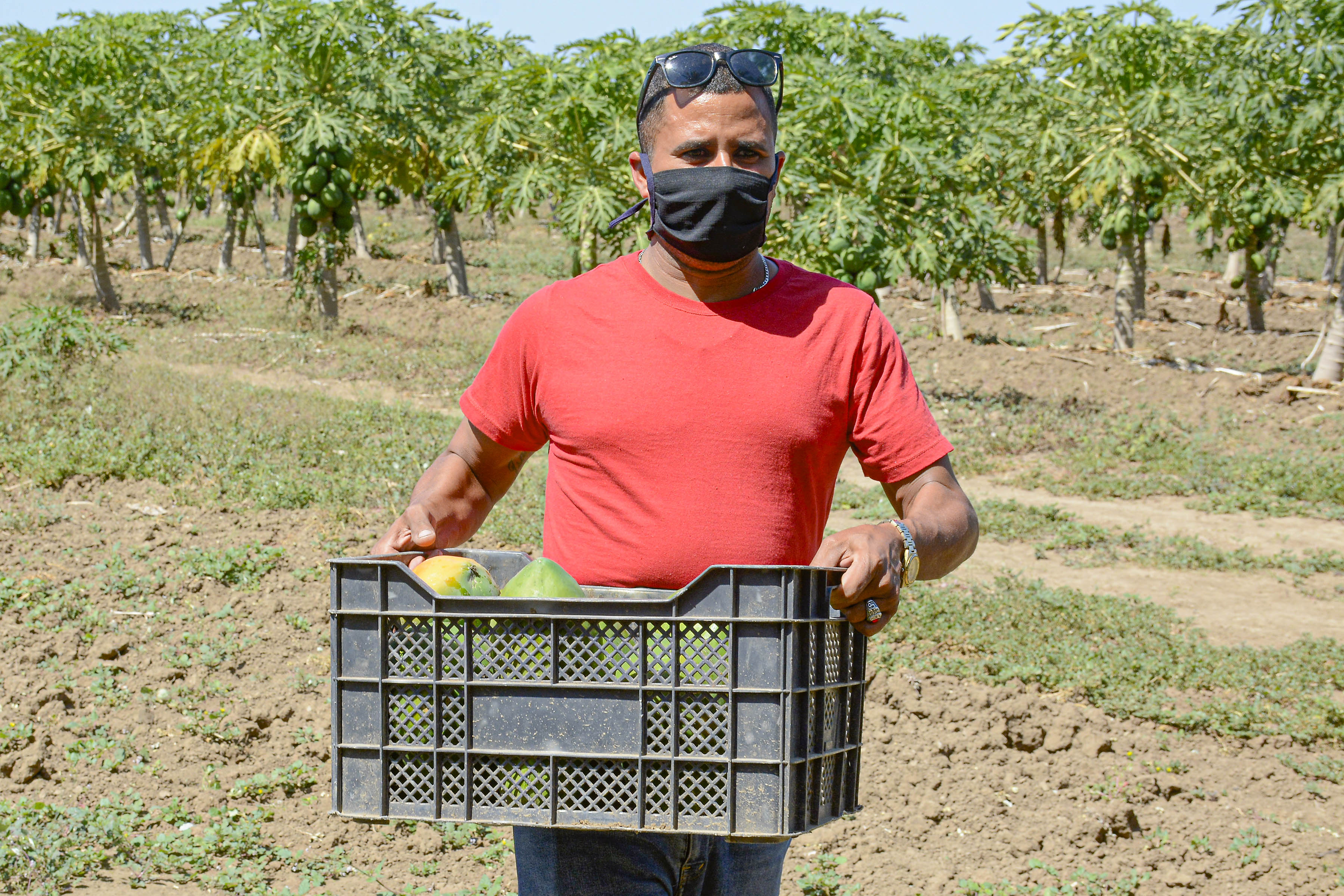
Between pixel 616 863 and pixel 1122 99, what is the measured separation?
1360 centimetres

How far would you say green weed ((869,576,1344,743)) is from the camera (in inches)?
205

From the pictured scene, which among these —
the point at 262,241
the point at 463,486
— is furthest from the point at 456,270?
the point at 463,486

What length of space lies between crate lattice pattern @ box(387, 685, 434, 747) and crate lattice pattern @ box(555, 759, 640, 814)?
A: 196 millimetres

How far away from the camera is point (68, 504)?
7.11 meters

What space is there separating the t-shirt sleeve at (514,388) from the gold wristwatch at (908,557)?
0.72m

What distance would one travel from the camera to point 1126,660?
5.70 m

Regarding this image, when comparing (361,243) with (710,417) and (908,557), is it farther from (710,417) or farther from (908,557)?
(908,557)

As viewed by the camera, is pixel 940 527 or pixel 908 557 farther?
pixel 940 527

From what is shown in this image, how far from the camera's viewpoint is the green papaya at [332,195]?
13.4 meters

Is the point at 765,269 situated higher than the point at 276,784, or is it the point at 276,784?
the point at 765,269

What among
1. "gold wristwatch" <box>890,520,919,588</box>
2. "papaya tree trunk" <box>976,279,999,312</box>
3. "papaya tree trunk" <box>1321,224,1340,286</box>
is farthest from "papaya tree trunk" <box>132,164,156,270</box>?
"papaya tree trunk" <box>1321,224,1340,286</box>

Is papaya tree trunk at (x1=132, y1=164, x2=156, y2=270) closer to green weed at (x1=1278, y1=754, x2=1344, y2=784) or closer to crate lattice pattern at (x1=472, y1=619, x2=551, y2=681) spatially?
green weed at (x1=1278, y1=754, x2=1344, y2=784)

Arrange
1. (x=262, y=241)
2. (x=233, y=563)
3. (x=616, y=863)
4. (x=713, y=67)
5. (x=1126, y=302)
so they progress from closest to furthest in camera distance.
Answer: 1. (x=616, y=863)
2. (x=713, y=67)
3. (x=233, y=563)
4. (x=1126, y=302)
5. (x=262, y=241)

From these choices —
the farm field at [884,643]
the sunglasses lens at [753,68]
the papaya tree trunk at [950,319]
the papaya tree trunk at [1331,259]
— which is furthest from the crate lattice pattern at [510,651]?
the papaya tree trunk at [1331,259]
